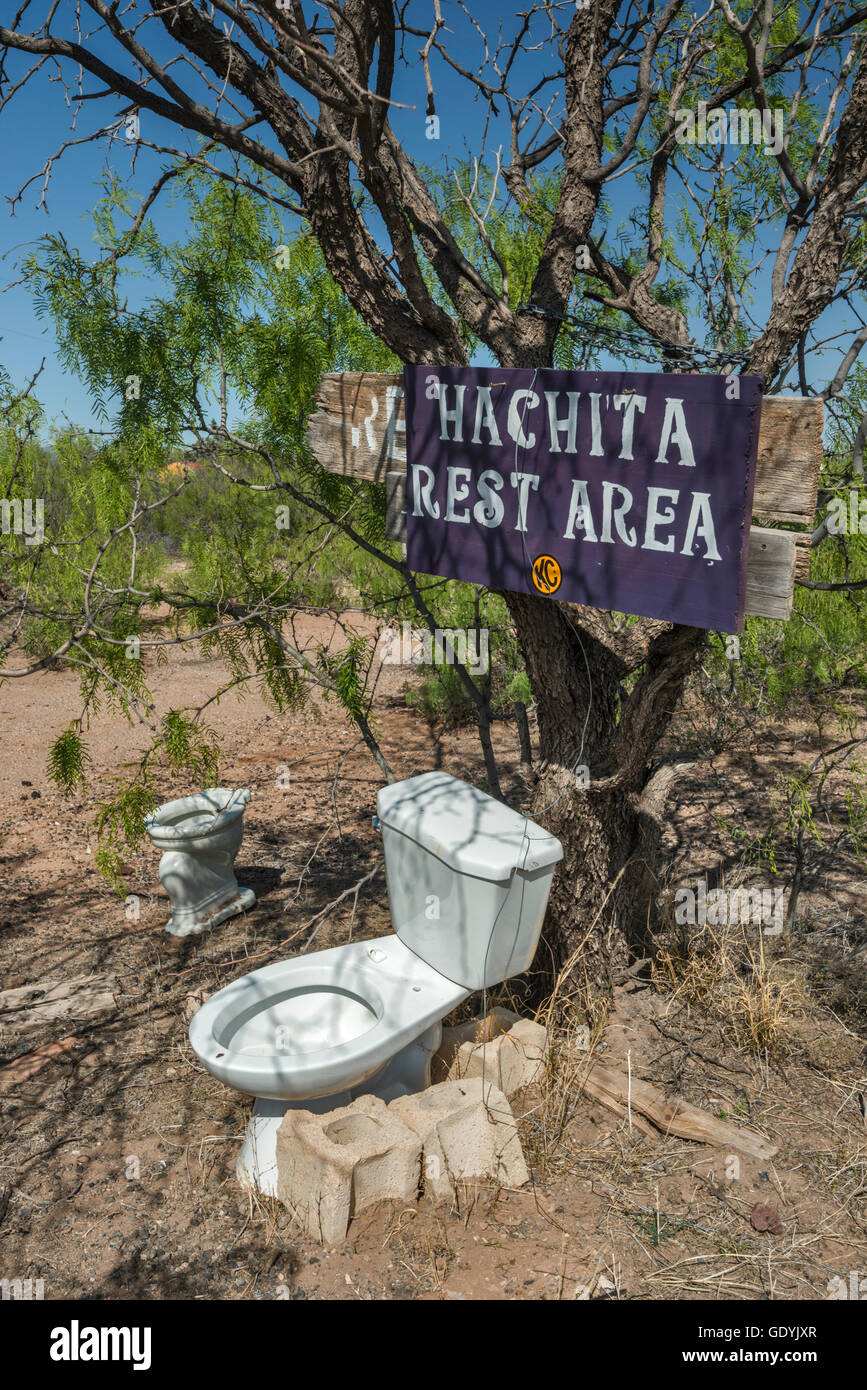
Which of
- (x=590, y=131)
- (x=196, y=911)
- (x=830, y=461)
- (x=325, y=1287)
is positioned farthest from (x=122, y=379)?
(x=325, y=1287)

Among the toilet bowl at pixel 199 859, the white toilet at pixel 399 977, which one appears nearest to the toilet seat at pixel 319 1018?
the white toilet at pixel 399 977

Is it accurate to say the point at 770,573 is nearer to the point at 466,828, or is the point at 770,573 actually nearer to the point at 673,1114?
the point at 466,828

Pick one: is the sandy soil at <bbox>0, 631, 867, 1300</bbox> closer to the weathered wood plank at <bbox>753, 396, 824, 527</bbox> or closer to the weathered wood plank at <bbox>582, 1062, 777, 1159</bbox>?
the weathered wood plank at <bbox>582, 1062, 777, 1159</bbox>

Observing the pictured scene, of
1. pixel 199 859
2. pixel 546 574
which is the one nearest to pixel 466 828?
pixel 546 574

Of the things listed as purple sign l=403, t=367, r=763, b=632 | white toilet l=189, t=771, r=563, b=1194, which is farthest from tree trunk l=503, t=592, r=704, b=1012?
purple sign l=403, t=367, r=763, b=632

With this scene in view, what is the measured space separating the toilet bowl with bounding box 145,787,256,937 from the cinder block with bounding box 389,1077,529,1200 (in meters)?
1.75

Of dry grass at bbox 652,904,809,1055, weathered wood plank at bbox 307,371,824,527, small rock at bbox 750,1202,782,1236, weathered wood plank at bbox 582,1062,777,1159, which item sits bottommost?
small rock at bbox 750,1202,782,1236

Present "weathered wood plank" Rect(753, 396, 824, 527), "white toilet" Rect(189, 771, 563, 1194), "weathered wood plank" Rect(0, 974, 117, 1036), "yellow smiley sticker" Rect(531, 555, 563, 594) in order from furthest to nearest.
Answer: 1. "weathered wood plank" Rect(0, 974, 117, 1036)
2. "white toilet" Rect(189, 771, 563, 1194)
3. "yellow smiley sticker" Rect(531, 555, 563, 594)
4. "weathered wood plank" Rect(753, 396, 824, 527)

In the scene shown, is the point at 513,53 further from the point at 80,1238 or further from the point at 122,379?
the point at 80,1238

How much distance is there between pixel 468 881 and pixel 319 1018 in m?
0.69

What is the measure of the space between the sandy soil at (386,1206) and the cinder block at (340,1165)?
50 mm

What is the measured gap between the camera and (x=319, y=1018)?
275cm

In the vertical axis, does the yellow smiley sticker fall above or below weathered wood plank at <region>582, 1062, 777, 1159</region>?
above

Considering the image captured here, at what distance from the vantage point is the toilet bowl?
3.81 meters
